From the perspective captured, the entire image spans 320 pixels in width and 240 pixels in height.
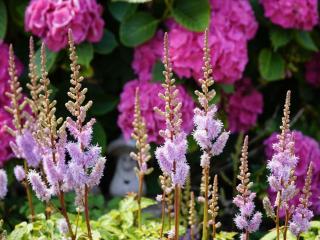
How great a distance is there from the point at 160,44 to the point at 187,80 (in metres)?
0.19

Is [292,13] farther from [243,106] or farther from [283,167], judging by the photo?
[283,167]

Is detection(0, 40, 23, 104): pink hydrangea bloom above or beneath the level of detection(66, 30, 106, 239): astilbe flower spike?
above

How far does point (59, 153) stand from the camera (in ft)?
4.58

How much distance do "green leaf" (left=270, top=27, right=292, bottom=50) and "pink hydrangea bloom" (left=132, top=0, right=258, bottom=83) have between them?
123 mm

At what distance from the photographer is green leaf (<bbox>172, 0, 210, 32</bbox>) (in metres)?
2.55

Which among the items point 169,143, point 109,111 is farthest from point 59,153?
point 109,111

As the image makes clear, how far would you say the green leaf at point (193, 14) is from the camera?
2549mm

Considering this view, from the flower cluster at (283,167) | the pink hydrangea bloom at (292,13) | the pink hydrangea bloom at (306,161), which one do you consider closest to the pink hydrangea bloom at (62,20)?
the pink hydrangea bloom at (292,13)

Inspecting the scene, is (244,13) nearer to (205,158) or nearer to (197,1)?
(197,1)

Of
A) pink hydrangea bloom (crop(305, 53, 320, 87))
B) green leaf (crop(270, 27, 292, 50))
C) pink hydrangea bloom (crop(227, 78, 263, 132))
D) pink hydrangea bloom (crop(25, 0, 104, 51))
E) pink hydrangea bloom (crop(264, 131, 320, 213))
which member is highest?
pink hydrangea bloom (crop(25, 0, 104, 51))

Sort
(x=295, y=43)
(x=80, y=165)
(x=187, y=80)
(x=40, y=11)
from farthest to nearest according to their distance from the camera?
(x=295, y=43) → (x=187, y=80) → (x=40, y=11) → (x=80, y=165)

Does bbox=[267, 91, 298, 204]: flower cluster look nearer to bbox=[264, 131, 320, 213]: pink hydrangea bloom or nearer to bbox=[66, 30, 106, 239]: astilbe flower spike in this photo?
bbox=[66, 30, 106, 239]: astilbe flower spike

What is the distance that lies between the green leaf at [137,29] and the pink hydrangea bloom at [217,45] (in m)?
0.08

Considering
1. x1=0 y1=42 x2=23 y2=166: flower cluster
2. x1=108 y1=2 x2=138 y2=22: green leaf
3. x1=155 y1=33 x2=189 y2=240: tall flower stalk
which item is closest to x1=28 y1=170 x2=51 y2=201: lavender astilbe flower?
x1=155 y1=33 x2=189 y2=240: tall flower stalk
